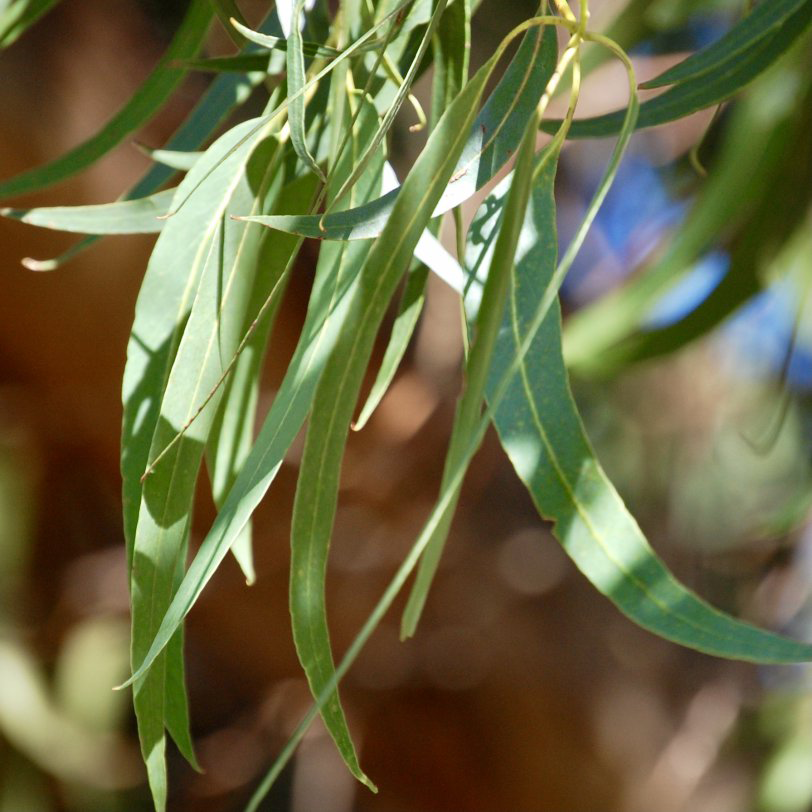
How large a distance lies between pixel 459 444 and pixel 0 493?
109cm

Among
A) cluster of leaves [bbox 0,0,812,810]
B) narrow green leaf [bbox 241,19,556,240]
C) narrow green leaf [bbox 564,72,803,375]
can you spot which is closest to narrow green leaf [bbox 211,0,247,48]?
cluster of leaves [bbox 0,0,812,810]

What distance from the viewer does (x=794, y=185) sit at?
73 cm

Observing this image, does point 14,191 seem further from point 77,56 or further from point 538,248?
point 77,56

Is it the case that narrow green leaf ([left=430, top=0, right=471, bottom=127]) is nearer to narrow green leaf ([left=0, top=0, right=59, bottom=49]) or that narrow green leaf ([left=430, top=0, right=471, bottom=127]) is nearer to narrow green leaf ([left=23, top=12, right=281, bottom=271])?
narrow green leaf ([left=23, top=12, right=281, bottom=271])

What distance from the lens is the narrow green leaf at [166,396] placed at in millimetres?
329

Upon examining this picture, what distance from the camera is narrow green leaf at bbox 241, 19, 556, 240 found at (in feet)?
0.98

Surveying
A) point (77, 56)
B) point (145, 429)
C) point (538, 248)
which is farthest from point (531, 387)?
point (77, 56)

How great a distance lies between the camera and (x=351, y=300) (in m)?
0.30

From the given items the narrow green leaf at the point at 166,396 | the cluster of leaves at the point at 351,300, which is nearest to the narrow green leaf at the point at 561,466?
the cluster of leaves at the point at 351,300

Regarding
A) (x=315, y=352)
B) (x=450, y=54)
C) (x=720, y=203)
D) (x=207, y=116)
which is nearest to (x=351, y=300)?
(x=315, y=352)

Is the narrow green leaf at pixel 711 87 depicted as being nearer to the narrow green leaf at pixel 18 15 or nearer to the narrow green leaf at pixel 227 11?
the narrow green leaf at pixel 227 11

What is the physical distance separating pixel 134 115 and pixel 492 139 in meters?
0.27

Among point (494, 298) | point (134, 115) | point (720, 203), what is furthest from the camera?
point (720, 203)

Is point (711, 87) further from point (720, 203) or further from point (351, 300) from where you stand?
point (720, 203)
